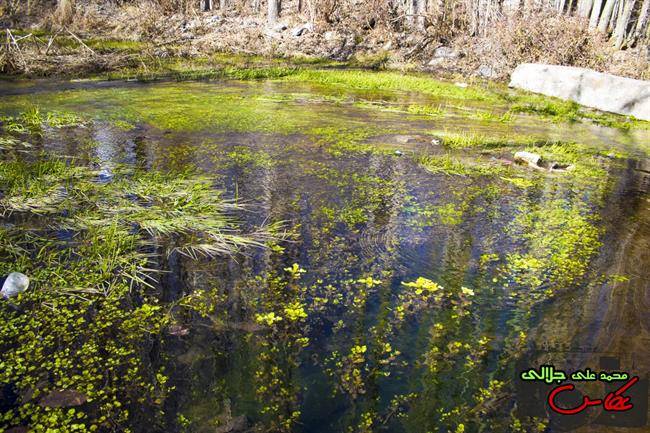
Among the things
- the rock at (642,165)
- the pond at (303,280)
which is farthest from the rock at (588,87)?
the pond at (303,280)

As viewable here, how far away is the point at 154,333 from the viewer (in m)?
2.78

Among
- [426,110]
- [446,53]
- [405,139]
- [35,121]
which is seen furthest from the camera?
[446,53]

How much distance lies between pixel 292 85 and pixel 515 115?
19.4 feet

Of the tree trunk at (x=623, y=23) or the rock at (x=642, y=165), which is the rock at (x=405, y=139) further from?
the tree trunk at (x=623, y=23)

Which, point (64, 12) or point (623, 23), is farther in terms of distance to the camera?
point (64, 12)

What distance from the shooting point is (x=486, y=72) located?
15609 mm

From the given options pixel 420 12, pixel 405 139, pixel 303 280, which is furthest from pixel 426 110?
pixel 420 12

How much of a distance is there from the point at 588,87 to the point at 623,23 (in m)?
7.37

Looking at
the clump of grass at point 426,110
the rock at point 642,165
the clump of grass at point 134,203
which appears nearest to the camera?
the clump of grass at point 134,203

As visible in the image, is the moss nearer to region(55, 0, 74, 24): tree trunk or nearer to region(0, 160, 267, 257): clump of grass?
region(0, 160, 267, 257): clump of grass

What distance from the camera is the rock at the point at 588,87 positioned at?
1088 centimetres

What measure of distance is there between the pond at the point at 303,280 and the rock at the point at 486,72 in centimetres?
894

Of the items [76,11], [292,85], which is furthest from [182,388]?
[76,11]

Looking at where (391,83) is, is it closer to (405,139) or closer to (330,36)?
(405,139)
